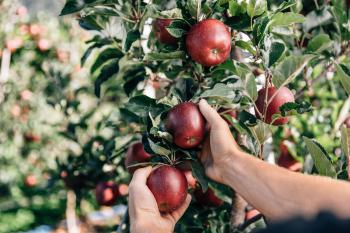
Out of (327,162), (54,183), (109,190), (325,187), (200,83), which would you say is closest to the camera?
(325,187)

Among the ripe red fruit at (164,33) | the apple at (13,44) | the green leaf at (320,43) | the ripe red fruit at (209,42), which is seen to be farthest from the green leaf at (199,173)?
the apple at (13,44)

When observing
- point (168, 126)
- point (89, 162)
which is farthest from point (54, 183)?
point (168, 126)

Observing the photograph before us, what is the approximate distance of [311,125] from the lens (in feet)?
7.58

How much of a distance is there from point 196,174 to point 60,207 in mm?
3897

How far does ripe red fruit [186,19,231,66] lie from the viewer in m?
1.16

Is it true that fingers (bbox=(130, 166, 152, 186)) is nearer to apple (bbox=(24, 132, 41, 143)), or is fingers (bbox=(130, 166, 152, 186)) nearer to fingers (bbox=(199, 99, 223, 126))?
fingers (bbox=(199, 99, 223, 126))

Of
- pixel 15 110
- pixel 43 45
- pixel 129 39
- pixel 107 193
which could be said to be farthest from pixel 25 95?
pixel 129 39

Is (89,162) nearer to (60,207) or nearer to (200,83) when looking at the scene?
(200,83)

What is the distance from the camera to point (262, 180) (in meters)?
0.95

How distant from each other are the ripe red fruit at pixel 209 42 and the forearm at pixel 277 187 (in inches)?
10.3

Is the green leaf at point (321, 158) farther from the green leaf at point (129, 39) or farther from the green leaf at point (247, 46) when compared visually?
the green leaf at point (129, 39)

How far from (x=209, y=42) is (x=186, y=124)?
0.19 metres

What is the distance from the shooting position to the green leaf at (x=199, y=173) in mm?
1155

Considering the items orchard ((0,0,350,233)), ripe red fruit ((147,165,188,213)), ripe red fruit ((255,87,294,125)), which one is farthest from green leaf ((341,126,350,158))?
ripe red fruit ((147,165,188,213))
